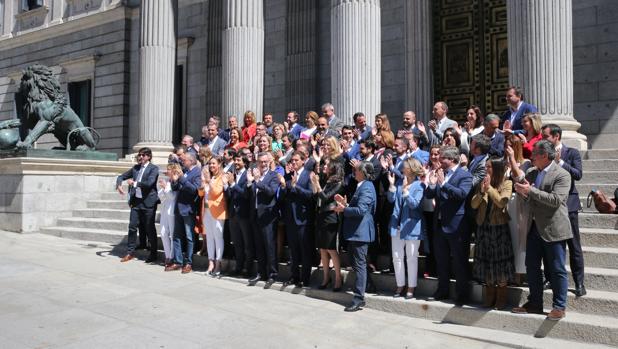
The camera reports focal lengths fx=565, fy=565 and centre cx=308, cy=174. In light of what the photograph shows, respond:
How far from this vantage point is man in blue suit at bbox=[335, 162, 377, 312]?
7.18 m

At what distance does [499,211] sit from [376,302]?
1.95m

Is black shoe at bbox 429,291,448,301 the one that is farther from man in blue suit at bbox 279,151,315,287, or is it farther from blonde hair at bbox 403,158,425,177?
man in blue suit at bbox 279,151,315,287

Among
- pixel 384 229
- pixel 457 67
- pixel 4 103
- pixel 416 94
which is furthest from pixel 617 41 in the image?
pixel 4 103

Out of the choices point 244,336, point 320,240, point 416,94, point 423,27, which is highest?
point 423,27

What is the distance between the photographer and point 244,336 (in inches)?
235

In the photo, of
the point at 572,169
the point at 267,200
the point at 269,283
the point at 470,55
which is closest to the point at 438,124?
the point at 572,169

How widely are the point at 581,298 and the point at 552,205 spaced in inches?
46.7

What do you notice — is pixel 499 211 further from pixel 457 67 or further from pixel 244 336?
pixel 457 67

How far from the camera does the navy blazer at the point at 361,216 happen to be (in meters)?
7.24

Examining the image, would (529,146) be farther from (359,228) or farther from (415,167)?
(359,228)

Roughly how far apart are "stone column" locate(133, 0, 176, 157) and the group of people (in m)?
5.58

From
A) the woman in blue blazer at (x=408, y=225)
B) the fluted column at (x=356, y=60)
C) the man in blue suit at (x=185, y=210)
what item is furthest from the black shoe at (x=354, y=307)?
the fluted column at (x=356, y=60)

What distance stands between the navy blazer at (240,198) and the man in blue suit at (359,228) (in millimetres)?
1956

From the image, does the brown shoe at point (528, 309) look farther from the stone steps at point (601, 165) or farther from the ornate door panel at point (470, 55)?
the ornate door panel at point (470, 55)
